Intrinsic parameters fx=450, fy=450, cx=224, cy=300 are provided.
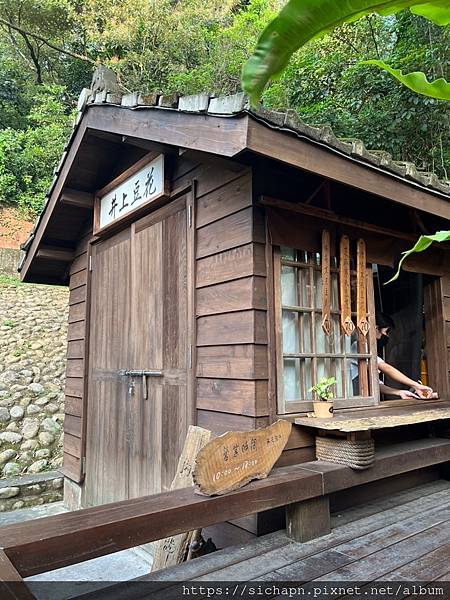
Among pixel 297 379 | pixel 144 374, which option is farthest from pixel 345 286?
pixel 144 374

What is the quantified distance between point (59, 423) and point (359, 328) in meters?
5.63

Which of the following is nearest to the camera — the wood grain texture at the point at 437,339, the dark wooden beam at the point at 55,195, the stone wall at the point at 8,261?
the wood grain texture at the point at 437,339

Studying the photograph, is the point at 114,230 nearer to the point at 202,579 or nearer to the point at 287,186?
the point at 287,186

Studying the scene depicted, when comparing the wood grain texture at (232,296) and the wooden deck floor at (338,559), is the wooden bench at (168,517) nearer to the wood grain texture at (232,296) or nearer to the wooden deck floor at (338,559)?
the wooden deck floor at (338,559)

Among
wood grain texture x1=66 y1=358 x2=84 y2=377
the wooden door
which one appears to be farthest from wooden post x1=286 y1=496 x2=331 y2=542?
wood grain texture x1=66 y1=358 x2=84 y2=377

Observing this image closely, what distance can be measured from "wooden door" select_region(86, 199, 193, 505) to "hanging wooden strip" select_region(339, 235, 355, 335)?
1.05 meters

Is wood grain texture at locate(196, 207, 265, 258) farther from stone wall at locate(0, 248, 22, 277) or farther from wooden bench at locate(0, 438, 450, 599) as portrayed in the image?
stone wall at locate(0, 248, 22, 277)

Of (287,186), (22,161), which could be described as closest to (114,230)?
(287,186)

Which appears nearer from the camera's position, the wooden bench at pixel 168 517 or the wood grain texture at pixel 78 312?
the wooden bench at pixel 168 517

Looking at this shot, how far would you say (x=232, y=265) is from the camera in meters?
2.73

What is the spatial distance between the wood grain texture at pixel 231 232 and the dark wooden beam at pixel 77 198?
6.07 ft

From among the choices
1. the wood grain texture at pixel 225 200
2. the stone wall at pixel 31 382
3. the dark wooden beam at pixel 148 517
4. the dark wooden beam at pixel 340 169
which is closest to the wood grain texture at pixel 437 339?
the dark wooden beam at pixel 340 169

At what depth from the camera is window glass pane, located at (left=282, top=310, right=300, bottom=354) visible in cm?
272

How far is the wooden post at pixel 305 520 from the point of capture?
2240 millimetres
